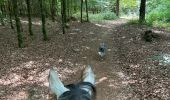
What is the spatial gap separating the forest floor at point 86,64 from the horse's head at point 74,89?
8118 mm

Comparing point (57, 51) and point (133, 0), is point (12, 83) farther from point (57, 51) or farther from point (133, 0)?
point (133, 0)

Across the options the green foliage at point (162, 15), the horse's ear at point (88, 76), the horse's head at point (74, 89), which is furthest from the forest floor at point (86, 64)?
the green foliage at point (162, 15)

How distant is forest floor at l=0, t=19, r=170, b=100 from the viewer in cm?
1204

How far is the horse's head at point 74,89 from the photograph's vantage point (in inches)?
86.8

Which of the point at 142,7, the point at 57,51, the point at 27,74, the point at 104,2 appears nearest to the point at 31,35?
the point at 57,51

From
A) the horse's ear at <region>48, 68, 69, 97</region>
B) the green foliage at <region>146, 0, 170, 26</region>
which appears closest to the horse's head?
the horse's ear at <region>48, 68, 69, 97</region>

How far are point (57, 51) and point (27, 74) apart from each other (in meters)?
4.70

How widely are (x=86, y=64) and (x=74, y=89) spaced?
13578 millimetres

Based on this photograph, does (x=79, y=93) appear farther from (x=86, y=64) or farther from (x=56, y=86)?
(x=86, y=64)

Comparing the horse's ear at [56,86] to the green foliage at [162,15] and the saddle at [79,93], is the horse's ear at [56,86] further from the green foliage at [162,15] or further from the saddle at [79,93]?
the green foliage at [162,15]

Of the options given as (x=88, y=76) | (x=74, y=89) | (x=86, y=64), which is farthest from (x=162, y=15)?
(x=74, y=89)

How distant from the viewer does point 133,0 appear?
205ft

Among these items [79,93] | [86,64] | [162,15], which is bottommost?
[86,64]

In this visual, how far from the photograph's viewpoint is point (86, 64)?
1589 cm
